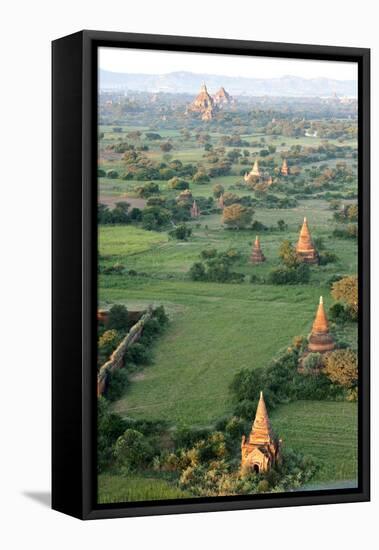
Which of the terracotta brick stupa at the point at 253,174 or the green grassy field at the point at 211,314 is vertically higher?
the terracotta brick stupa at the point at 253,174

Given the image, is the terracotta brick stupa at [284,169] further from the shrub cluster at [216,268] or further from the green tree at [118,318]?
the green tree at [118,318]

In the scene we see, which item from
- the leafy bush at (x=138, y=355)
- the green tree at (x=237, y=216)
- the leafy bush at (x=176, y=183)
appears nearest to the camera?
the leafy bush at (x=138, y=355)

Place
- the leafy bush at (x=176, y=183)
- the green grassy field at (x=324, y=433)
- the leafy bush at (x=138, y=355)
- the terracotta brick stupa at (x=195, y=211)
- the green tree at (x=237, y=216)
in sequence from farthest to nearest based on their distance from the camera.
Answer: the green grassy field at (x=324, y=433) < the green tree at (x=237, y=216) < the terracotta brick stupa at (x=195, y=211) < the leafy bush at (x=176, y=183) < the leafy bush at (x=138, y=355)

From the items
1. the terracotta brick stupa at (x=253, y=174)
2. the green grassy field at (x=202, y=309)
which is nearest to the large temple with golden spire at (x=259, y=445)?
the green grassy field at (x=202, y=309)

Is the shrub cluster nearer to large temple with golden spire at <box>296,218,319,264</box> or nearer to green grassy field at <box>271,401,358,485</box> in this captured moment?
large temple with golden spire at <box>296,218,319,264</box>

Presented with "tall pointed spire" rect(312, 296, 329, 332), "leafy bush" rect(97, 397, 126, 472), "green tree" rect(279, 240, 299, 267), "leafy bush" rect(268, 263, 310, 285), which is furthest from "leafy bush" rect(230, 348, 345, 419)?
"leafy bush" rect(97, 397, 126, 472)

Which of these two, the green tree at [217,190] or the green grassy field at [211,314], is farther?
the green tree at [217,190]

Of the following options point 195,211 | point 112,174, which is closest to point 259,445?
point 195,211

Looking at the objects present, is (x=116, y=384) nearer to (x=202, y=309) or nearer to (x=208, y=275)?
(x=202, y=309)
